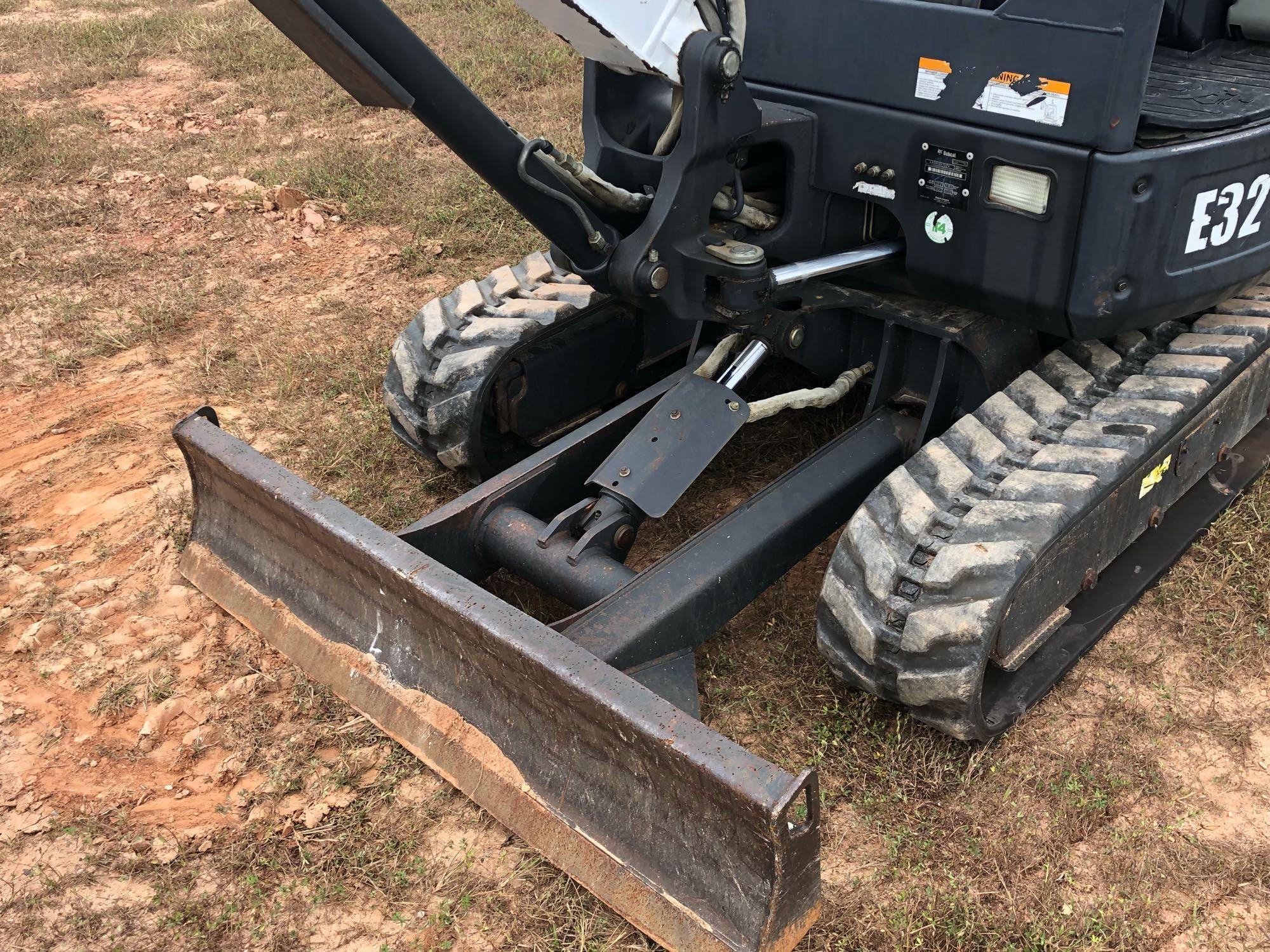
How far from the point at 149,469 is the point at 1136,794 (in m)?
3.43

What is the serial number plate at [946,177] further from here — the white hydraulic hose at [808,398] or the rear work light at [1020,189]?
the white hydraulic hose at [808,398]

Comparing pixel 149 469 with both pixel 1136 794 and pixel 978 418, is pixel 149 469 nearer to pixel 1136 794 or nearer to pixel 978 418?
pixel 978 418

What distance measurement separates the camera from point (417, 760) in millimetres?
2988

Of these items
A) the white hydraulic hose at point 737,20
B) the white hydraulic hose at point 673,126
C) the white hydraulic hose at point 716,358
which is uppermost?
the white hydraulic hose at point 737,20

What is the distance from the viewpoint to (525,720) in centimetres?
268

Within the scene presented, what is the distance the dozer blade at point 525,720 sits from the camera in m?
2.26

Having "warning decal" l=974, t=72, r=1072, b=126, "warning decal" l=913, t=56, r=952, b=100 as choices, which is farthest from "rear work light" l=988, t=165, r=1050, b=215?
"warning decal" l=913, t=56, r=952, b=100

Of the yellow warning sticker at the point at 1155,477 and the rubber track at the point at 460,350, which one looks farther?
the rubber track at the point at 460,350

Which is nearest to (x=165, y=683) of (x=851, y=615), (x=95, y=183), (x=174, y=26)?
(x=851, y=615)

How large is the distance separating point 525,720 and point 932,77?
189 cm

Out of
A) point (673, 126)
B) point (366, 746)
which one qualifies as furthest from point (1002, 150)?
point (366, 746)

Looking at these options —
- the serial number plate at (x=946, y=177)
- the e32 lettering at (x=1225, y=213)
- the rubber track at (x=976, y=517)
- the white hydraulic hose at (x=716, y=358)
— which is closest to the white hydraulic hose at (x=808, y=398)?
the white hydraulic hose at (x=716, y=358)

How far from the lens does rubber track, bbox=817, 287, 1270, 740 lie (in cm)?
267

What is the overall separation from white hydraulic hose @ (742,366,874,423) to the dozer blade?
1.07m
